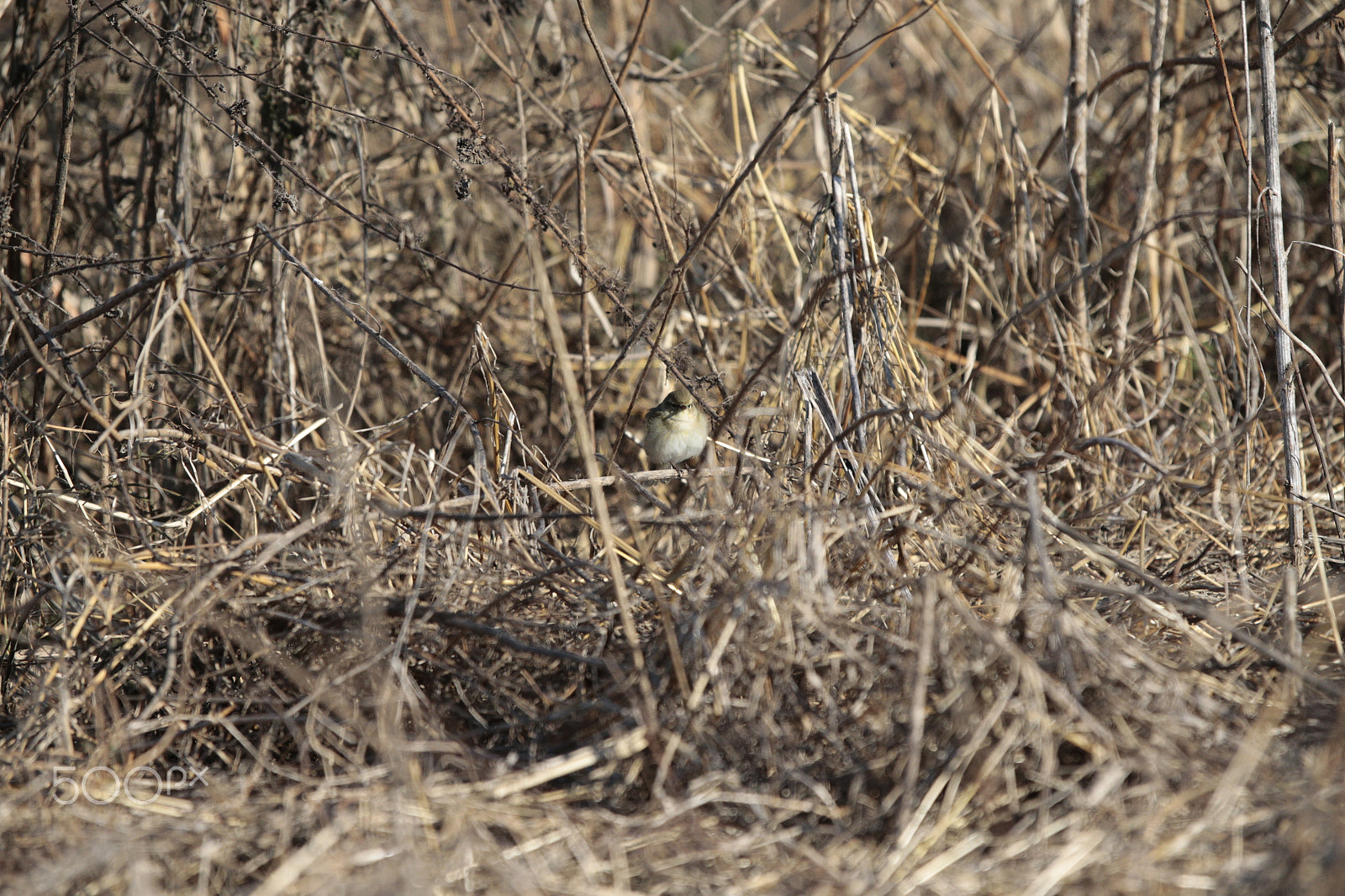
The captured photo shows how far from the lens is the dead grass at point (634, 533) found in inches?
78.0

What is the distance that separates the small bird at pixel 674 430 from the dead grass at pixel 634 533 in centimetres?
23

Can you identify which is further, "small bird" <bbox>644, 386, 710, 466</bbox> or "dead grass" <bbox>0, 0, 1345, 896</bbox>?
"small bird" <bbox>644, 386, 710, 466</bbox>

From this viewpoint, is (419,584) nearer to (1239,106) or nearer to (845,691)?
(845,691)

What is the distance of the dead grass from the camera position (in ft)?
6.50

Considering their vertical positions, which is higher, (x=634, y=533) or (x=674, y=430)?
(x=674, y=430)

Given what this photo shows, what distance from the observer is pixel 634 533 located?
7.55 ft

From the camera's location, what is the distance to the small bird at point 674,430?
155 inches

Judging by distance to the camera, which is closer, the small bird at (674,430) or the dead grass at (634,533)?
the dead grass at (634,533)

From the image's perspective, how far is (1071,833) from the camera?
190 centimetres

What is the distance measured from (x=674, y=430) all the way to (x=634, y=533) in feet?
5.49

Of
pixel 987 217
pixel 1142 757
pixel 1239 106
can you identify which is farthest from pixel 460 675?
pixel 1239 106

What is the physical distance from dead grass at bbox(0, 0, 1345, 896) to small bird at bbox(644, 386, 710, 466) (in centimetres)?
23

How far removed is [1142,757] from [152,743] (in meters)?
2.19

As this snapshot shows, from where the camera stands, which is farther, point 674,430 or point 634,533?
point 674,430
